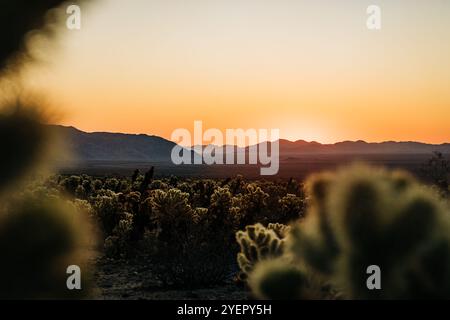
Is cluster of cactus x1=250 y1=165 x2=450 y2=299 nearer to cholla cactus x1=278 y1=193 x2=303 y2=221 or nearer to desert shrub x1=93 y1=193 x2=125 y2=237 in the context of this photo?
cholla cactus x1=278 y1=193 x2=303 y2=221

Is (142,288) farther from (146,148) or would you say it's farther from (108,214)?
(146,148)


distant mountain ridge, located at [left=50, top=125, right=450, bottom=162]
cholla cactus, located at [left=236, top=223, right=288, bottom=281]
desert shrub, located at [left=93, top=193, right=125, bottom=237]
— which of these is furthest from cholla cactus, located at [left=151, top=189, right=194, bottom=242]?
distant mountain ridge, located at [left=50, top=125, right=450, bottom=162]

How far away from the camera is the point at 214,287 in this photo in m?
9.66

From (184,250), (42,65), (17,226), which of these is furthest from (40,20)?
(184,250)

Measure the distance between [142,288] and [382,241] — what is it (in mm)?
6149

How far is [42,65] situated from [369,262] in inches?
130

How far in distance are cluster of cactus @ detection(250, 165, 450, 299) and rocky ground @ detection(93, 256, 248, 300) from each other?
435 centimetres

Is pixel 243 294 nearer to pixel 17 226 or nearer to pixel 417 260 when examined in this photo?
pixel 17 226

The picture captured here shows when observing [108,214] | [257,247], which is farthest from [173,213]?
[257,247]

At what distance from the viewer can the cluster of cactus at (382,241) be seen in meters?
3.98

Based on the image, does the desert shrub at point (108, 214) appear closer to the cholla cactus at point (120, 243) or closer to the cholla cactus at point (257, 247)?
the cholla cactus at point (120, 243)

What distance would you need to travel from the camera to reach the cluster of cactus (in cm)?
398

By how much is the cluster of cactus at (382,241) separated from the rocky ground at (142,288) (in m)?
4.35
